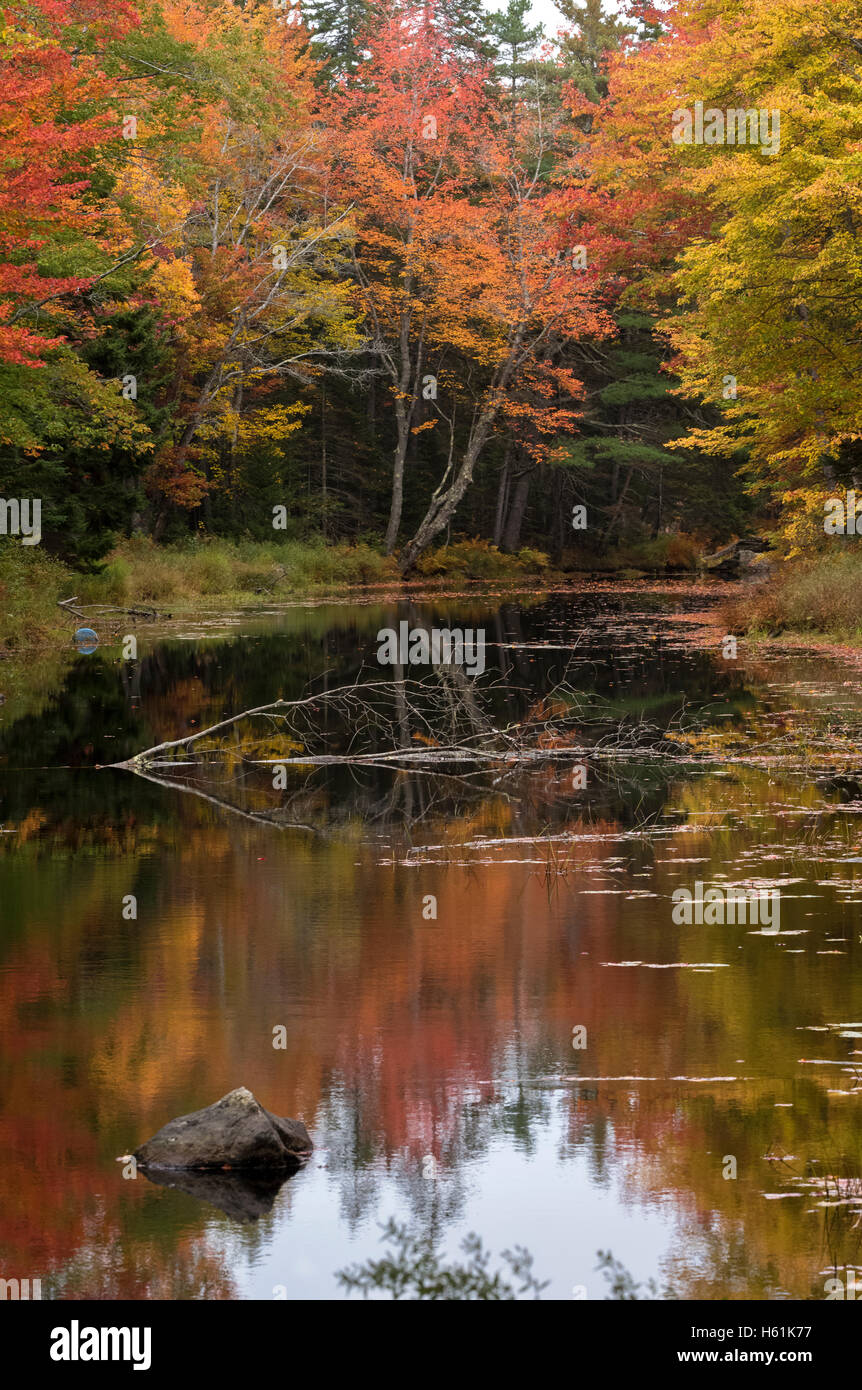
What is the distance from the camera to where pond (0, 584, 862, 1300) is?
541cm

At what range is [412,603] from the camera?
42062mm

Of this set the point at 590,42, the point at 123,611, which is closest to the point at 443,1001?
the point at 123,611

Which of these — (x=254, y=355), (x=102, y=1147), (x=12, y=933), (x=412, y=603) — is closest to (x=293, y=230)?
(x=254, y=355)

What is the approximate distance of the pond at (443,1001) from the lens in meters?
5.41

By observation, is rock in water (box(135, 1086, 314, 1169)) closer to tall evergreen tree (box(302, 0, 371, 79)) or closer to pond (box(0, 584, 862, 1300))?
pond (box(0, 584, 862, 1300))

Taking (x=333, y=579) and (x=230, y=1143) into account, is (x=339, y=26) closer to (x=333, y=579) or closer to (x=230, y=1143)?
(x=333, y=579)

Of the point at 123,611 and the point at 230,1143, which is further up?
the point at 123,611

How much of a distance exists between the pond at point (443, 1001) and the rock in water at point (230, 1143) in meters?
Result: 0.10

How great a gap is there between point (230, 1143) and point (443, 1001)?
2149 millimetres

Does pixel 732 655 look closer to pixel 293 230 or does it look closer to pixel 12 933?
pixel 12 933

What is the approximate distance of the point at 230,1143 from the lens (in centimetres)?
591

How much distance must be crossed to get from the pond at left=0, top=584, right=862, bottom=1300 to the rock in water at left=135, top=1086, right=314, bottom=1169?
10 centimetres

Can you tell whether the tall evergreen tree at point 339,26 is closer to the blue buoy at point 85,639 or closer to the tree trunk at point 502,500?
the tree trunk at point 502,500

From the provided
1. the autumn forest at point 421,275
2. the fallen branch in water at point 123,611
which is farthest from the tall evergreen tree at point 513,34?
the fallen branch in water at point 123,611
